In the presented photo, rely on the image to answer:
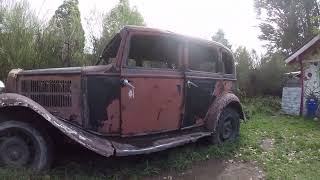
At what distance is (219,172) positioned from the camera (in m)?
6.29

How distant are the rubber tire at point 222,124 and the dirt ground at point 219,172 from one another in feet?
2.00

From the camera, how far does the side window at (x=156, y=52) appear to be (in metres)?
6.43

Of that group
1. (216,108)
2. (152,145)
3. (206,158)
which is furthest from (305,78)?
(152,145)

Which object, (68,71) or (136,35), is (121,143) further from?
(136,35)

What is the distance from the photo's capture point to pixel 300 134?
988cm

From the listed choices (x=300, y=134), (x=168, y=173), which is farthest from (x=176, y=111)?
(x=300, y=134)

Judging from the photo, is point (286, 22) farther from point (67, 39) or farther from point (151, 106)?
point (151, 106)

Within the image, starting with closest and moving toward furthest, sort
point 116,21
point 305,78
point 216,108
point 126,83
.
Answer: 1. point 126,83
2. point 216,108
3. point 305,78
4. point 116,21

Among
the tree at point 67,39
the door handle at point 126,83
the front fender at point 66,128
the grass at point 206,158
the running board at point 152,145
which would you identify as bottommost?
the grass at point 206,158

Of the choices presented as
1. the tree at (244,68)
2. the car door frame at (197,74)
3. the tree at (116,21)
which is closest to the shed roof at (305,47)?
the tree at (244,68)

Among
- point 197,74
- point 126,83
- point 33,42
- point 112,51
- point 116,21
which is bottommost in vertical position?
point 126,83

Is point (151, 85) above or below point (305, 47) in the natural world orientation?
below

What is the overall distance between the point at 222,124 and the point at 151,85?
2100 millimetres

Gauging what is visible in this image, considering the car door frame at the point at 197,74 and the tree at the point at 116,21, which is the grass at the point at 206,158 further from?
the tree at the point at 116,21
